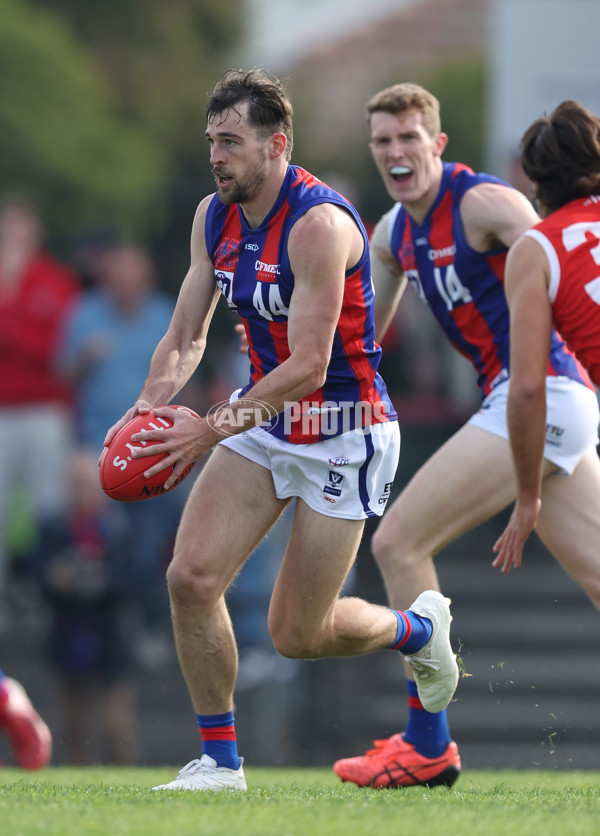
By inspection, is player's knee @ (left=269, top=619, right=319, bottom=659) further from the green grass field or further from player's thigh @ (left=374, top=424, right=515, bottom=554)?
player's thigh @ (left=374, top=424, right=515, bottom=554)

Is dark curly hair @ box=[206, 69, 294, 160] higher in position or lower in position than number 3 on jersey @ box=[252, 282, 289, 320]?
higher

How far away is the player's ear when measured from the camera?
5.23m

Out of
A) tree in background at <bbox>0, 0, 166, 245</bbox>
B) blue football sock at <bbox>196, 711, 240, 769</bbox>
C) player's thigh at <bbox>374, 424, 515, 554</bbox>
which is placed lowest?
blue football sock at <bbox>196, 711, 240, 769</bbox>

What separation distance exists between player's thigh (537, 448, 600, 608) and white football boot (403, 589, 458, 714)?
55 centimetres

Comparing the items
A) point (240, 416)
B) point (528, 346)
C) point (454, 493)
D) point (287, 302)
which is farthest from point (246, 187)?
point (454, 493)

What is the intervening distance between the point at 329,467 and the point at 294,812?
4.73 feet

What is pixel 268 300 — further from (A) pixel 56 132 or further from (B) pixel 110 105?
(B) pixel 110 105

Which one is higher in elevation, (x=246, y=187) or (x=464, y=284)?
(x=246, y=187)

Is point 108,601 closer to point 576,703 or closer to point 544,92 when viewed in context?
point 576,703

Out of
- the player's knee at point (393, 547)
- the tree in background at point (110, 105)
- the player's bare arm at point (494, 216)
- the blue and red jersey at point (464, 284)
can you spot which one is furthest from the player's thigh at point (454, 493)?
the tree in background at point (110, 105)

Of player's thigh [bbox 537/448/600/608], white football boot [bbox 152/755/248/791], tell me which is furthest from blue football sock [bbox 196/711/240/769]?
player's thigh [bbox 537/448/600/608]

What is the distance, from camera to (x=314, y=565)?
17.3 feet

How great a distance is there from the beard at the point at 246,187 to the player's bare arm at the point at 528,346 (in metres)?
1.01

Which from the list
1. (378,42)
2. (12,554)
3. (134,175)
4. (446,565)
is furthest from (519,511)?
(378,42)
